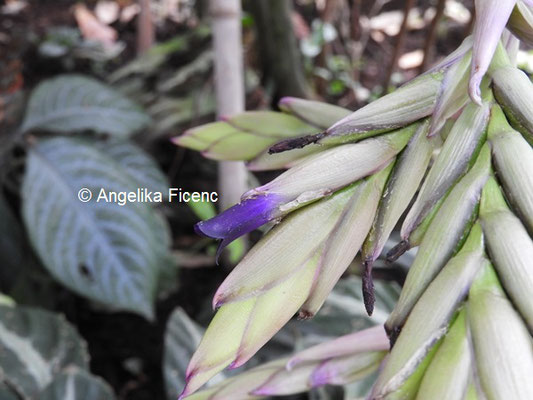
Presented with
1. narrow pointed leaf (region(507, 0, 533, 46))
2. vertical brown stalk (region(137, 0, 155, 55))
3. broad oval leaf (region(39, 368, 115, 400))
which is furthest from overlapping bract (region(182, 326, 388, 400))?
vertical brown stalk (region(137, 0, 155, 55))

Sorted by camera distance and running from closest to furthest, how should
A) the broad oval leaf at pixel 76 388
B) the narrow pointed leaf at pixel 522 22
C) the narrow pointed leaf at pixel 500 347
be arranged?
1. the narrow pointed leaf at pixel 500 347
2. the narrow pointed leaf at pixel 522 22
3. the broad oval leaf at pixel 76 388

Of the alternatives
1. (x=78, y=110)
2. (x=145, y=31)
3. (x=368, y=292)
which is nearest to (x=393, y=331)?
(x=368, y=292)

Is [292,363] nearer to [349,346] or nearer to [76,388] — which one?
[349,346]

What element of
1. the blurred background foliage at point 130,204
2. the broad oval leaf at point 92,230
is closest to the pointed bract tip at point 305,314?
the blurred background foliage at point 130,204

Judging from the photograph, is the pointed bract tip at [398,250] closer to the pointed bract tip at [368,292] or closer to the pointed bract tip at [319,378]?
the pointed bract tip at [368,292]

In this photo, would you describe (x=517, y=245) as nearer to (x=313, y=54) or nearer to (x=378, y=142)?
(x=378, y=142)

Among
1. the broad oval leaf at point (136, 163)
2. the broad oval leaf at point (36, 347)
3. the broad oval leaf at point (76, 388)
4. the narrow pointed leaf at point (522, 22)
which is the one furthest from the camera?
the broad oval leaf at point (136, 163)
